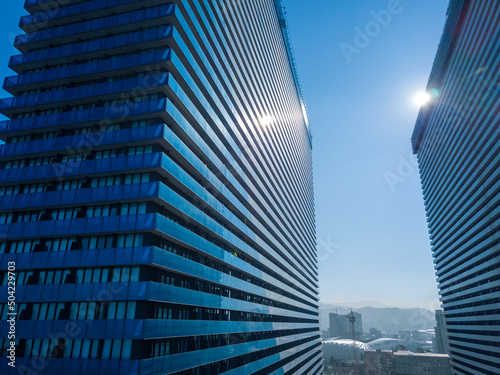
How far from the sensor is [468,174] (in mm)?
73688

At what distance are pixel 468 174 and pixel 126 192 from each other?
2996 inches

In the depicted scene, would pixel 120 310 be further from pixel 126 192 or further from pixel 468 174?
pixel 468 174

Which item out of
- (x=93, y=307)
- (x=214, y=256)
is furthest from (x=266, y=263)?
(x=93, y=307)

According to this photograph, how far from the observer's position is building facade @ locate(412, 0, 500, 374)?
59750 mm

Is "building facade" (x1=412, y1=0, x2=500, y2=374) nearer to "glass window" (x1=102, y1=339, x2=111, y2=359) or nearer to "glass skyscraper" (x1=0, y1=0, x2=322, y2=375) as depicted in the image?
"glass skyscraper" (x1=0, y1=0, x2=322, y2=375)

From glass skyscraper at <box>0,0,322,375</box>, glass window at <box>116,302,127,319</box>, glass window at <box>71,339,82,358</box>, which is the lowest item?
glass window at <box>71,339,82,358</box>

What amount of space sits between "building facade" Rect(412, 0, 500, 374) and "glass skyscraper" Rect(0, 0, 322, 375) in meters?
46.6

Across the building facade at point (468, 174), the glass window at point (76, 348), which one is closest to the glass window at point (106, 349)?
A: the glass window at point (76, 348)

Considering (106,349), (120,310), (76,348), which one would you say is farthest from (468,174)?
(76,348)

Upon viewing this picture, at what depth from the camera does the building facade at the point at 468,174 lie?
59750 mm

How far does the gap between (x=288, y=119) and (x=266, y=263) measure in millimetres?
50513

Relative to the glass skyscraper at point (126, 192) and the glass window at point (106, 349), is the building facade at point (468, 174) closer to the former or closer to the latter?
the glass skyscraper at point (126, 192)

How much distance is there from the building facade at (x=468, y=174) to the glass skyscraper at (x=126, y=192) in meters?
46.6

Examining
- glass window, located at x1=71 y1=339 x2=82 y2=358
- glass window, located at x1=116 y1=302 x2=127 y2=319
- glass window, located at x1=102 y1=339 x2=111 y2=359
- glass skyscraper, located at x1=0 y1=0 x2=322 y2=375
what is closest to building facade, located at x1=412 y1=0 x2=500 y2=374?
glass skyscraper, located at x1=0 y1=0 x2=322 y2=375
